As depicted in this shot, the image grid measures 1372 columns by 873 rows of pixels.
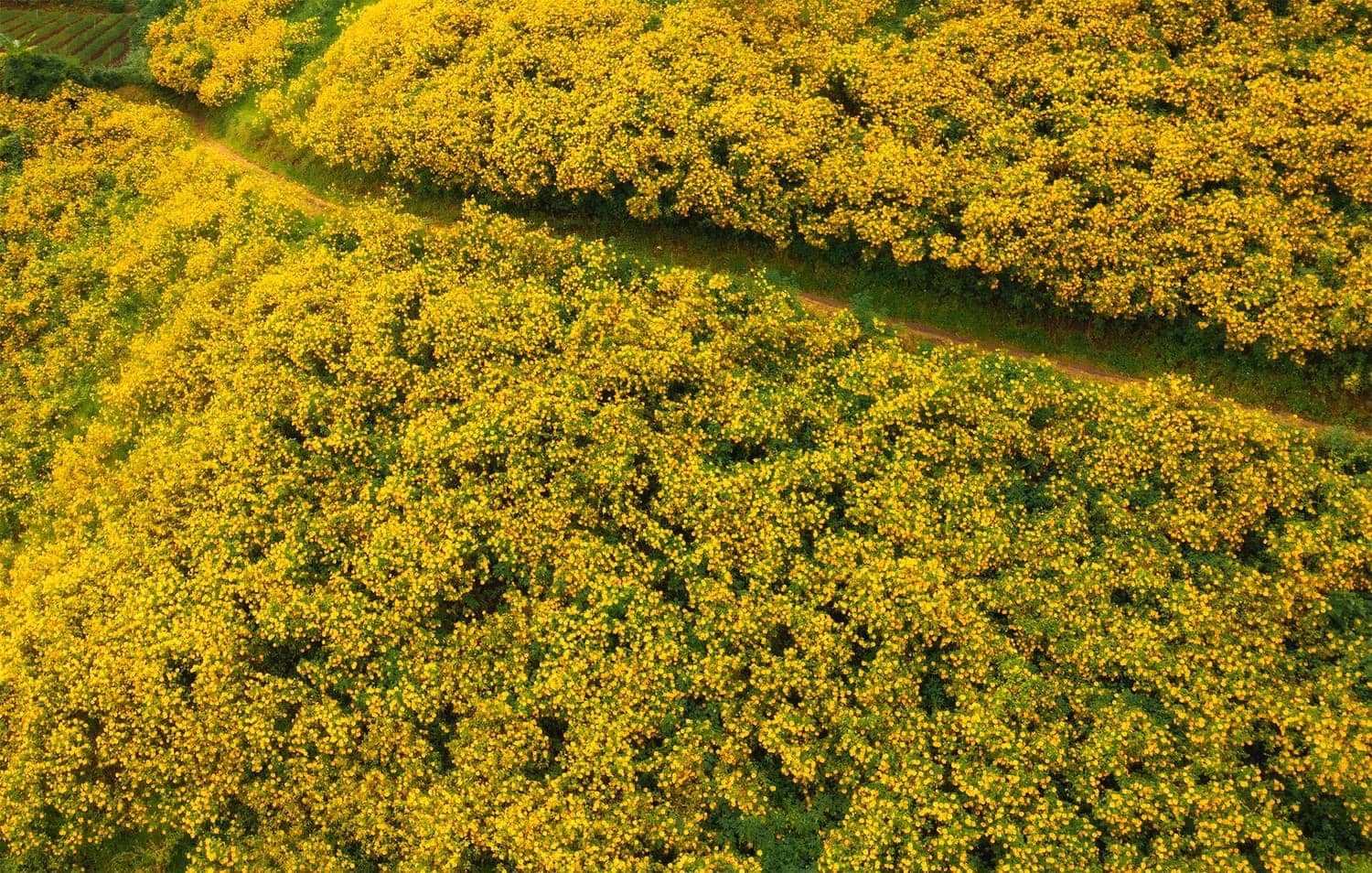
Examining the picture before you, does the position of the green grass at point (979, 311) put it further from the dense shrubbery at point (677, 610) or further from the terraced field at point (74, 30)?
the terraced field at point (74, 30)

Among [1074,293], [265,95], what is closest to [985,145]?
[1074,293]

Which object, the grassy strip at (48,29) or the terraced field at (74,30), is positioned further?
the grassy strip at (48,29)

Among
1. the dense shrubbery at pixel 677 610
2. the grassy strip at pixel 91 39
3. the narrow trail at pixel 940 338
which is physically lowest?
the dense shrubbery at pixel 677 610

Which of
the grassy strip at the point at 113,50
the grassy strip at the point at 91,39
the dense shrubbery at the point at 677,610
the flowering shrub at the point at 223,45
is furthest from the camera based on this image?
the grassy strip at the point at 91,39

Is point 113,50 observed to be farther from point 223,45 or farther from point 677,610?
point 677,610

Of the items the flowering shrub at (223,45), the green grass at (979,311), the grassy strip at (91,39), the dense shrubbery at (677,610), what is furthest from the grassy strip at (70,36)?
the dense shrubbery at (677,610)

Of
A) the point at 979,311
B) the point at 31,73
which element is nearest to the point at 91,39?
the point at 31,73
